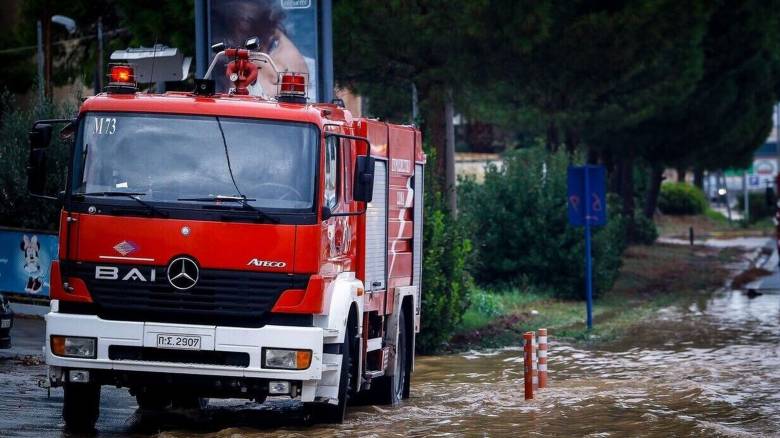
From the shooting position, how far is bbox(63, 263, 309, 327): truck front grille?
10.8 meters

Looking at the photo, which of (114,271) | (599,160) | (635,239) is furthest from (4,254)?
(635,239)

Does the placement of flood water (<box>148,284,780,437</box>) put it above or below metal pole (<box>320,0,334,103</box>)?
below

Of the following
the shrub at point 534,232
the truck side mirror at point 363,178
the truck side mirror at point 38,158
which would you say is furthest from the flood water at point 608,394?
the shrub at point 534,232

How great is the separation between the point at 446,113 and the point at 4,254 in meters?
8.39

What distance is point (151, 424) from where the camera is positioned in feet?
40.0

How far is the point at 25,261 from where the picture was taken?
72.5 ft

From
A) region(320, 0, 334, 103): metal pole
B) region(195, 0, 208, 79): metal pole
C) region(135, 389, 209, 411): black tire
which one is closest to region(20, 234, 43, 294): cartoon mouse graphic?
region(195, 0, 208, 79): metal pole

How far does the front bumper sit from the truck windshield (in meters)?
0.96

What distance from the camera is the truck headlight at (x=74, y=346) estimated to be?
10.9m

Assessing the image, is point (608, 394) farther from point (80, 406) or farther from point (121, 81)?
point (121, 81)

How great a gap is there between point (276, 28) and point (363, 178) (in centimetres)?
913

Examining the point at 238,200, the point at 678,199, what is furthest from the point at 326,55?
the point at 678,199

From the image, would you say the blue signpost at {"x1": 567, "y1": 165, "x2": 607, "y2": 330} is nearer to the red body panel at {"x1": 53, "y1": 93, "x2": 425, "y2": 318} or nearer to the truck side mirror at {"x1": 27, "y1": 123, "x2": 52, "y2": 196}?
the red body panel at {"x1": 53, "y1": 93, "x2": 425, "y2": 318}

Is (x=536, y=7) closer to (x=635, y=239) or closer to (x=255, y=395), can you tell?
(x=255, y=395)
